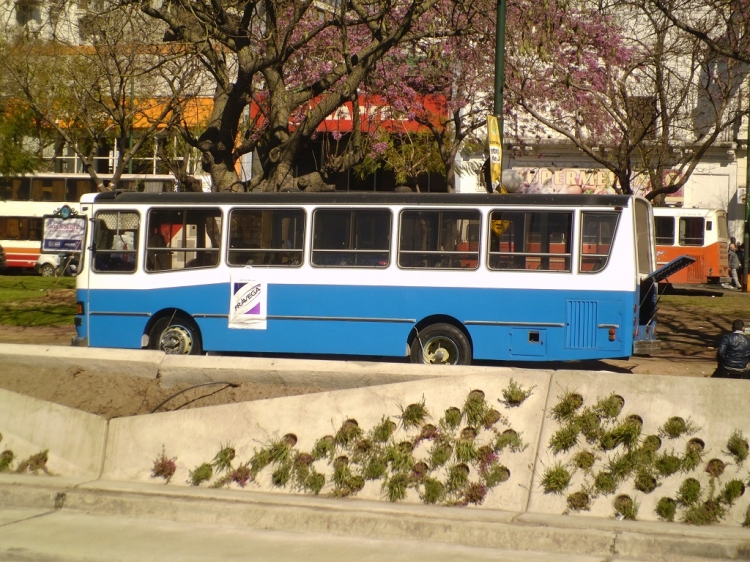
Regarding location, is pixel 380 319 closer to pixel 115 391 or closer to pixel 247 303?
pixel 247 303

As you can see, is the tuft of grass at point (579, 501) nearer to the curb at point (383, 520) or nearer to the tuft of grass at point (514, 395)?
the curb at point (383, 520)

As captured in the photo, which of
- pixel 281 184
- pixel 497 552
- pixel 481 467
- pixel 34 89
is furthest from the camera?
pixel 34 89

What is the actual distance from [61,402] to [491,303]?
577 cm

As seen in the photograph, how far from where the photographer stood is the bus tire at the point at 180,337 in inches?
514

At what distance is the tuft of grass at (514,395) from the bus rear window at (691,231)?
25.8m

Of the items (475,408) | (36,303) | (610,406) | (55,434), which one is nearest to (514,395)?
(475,408)

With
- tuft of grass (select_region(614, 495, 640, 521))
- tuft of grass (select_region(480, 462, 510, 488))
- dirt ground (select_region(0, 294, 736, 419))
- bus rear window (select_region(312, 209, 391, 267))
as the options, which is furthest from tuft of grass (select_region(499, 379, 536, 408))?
bus rear window (select_region(312, 209, 391, 267))

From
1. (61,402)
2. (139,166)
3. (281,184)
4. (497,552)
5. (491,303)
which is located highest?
(139,166)

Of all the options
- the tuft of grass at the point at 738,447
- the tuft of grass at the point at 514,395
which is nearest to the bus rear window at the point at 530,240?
the tuft of grass at the point at 514,395

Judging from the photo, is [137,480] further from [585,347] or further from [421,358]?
[585,347]

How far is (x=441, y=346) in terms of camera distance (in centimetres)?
1238

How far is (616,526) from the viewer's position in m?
6.38

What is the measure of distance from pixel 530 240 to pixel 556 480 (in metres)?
5.62

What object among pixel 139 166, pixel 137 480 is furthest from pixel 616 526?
pixel 139 166
